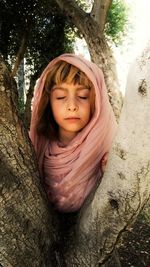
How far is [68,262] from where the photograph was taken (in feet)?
6.87

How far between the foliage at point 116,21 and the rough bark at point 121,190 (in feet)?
37.5

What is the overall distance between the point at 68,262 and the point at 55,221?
191 mm

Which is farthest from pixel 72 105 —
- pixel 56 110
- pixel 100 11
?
pixel 100 11

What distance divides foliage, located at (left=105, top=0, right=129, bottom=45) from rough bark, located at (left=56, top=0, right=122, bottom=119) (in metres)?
5.91

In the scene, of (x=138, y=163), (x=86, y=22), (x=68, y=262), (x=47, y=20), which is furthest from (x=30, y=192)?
(x=47, y=20)

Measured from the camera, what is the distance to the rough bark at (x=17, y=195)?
1.89 m

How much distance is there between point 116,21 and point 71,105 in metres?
11.6

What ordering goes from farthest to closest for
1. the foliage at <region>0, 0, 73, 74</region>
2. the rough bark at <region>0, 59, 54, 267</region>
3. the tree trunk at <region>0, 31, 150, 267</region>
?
the foliage at <region>0, 0, 73, 74</region>
the rough bark at <region>0, 59, 54, 267</region>
the tree trunk at <region>0, 31, 150, 267</region>

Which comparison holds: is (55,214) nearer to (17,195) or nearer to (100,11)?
(17,195)

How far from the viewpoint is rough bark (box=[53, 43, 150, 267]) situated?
5.13ft

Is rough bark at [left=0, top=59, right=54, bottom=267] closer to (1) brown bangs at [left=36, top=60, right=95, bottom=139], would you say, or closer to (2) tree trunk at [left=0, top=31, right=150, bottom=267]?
(2) tree trunk at [left=0, top=31, right=150, bottom=267]

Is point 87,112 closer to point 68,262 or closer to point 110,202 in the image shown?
point 110,202

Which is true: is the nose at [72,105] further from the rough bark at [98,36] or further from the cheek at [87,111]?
the rough bark at [98,36]

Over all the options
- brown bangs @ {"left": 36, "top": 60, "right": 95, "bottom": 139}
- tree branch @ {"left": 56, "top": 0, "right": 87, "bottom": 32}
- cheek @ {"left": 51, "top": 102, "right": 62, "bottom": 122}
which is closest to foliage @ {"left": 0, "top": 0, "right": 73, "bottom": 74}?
tree branch @ {"left": 56, "top": 0, "right": 87, "bottom": 32}
